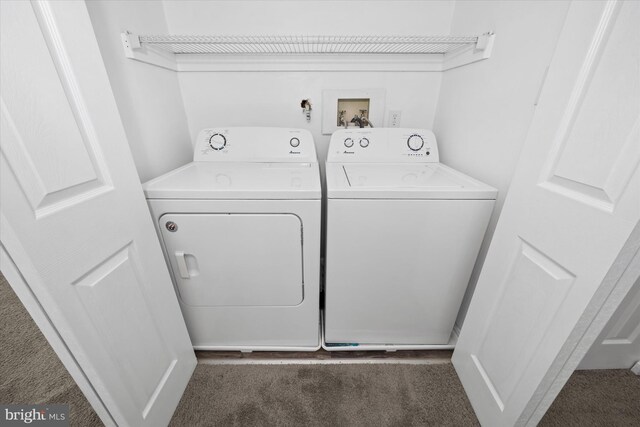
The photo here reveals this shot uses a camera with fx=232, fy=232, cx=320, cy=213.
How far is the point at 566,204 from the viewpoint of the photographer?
2.33 ft

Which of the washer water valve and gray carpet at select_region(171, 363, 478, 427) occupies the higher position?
the washer water valve

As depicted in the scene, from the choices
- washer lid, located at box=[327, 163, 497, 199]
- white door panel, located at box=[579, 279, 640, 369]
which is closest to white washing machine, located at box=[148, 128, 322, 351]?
washer lid, located at box=[327, 163, 497, 199]

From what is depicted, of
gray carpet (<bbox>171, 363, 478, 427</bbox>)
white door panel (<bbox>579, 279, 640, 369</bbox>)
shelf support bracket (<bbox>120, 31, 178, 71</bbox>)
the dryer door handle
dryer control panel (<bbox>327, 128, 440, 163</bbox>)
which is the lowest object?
gray carpet (<bbox>171, 363, 478, 427</bbox>)

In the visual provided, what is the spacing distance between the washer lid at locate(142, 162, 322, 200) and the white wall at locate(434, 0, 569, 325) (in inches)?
35.6

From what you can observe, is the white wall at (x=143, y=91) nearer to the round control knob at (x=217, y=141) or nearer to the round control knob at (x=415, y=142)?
the round control knob at (x=217, y=141)

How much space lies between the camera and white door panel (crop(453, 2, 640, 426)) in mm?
588

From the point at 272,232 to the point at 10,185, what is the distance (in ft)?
2.53

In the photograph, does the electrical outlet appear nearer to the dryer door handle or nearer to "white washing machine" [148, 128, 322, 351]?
"white washing machine" [148, 128, 322, 351]

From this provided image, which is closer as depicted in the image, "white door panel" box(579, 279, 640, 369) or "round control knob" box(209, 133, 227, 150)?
"white door panel" box(579, 279, 640, 369)

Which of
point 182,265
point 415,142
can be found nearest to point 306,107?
point 415,142

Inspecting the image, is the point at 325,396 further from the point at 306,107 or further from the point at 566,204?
the point at 306,107

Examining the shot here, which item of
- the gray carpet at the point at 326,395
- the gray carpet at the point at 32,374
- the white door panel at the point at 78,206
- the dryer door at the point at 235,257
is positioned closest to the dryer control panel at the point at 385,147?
the dryer door at the point at 235,257

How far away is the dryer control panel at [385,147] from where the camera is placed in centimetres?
155

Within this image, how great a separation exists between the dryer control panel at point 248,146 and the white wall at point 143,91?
7.8 inches
